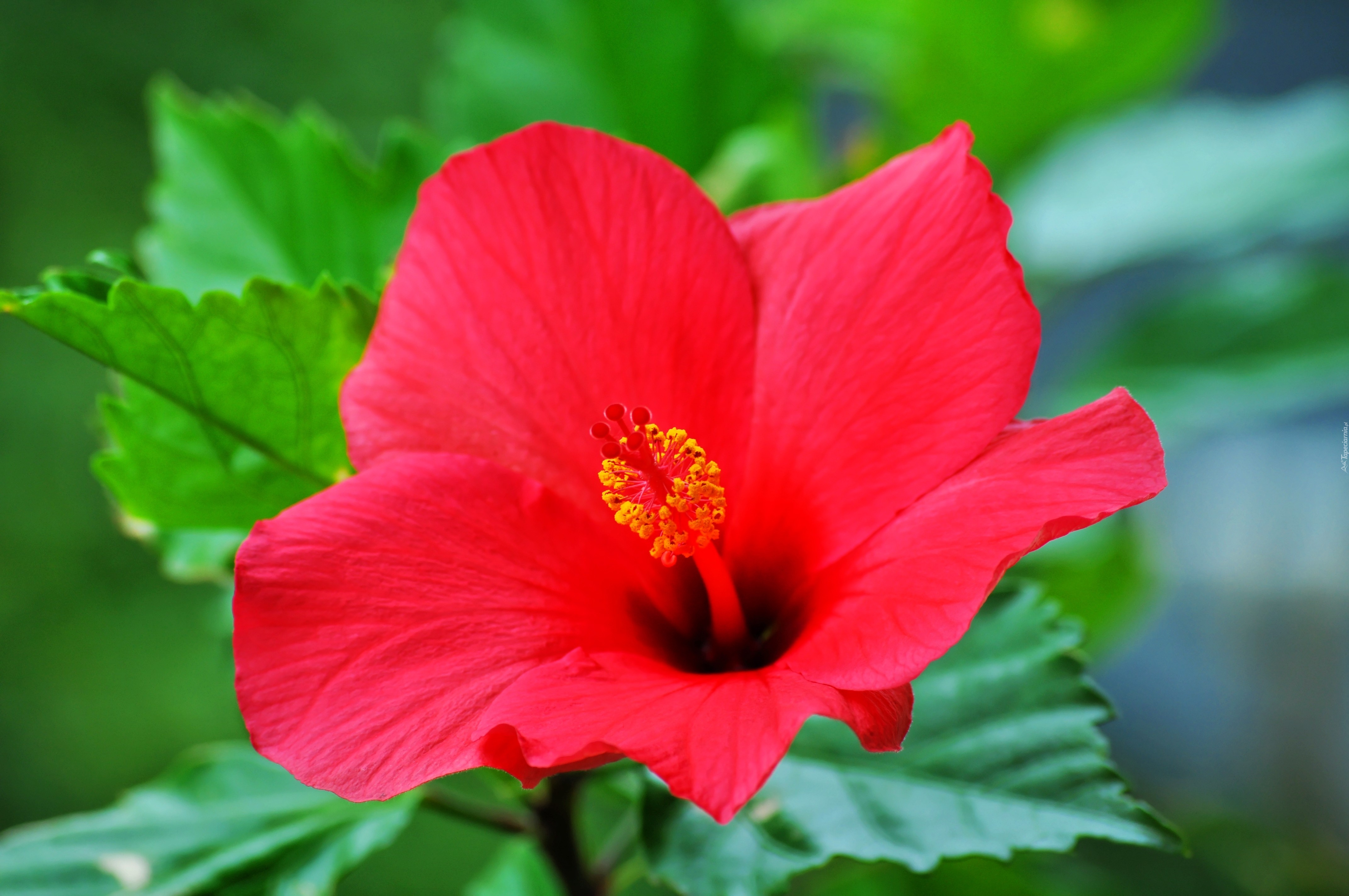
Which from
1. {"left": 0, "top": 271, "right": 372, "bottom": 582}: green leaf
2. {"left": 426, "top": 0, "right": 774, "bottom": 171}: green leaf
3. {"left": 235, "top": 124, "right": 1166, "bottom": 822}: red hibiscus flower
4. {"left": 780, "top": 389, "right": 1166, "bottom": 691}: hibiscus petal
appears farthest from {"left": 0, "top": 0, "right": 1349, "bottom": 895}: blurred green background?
{"left": 780, "top": 389, "right": 1166, "bottom": 691}: hibiscus petal

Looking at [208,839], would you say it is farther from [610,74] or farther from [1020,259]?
[1020,259]

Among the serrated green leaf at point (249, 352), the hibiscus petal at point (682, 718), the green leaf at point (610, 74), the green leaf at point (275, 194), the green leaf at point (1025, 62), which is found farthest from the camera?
the green leaf at point (1025, 62)

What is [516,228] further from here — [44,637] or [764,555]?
[44,637]

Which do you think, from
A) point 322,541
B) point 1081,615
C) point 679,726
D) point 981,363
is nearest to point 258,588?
point 322,541

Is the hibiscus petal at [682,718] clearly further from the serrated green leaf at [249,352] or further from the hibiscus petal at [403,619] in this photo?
the serrated green leaf at [249,352]

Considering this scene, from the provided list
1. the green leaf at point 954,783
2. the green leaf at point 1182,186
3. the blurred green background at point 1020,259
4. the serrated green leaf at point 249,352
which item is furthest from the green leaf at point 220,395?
the green leaf at point 1182,186

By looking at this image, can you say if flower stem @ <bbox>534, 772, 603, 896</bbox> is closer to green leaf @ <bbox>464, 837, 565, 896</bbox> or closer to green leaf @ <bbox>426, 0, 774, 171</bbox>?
green leaf @ <bbox>464, 837, 565, 896</bbox>

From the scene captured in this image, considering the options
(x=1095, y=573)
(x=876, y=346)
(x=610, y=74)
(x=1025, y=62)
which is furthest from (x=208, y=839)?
(x=1025, y=62)

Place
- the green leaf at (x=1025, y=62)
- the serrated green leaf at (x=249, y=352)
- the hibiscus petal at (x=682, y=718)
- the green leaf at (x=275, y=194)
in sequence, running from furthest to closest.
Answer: the green leaf at (x=1025, y=62) → the green leaf at (x=275, y=194) → the serrated green leaf at (x=249, y=352) → the hibiscus petal at (x=682, y=718)
